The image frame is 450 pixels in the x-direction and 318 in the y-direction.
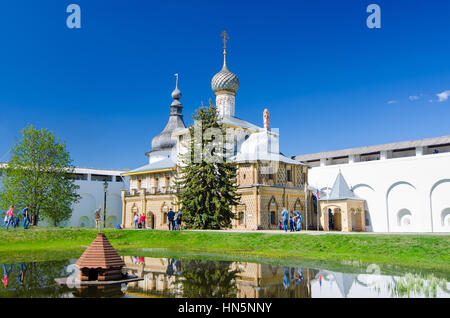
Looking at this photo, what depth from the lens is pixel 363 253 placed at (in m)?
13.7

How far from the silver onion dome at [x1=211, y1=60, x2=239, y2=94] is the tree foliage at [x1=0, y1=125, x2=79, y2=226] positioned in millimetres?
13032

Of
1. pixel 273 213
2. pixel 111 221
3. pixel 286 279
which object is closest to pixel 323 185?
pixel 273 213

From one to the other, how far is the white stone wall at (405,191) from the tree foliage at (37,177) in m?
21.6

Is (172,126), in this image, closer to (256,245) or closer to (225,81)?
(225,81)

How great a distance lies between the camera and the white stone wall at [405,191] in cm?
2741

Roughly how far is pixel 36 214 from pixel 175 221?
11.7 metres

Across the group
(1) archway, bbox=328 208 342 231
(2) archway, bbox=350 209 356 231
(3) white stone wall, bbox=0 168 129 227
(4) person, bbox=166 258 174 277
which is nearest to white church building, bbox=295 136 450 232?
(2) archway, bbox=350 209 356 231

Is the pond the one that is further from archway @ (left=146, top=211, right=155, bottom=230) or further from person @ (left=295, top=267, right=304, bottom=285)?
archway @ (left=146, top=211, right=155, bottom=230)

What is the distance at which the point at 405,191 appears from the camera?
29234 millimetres

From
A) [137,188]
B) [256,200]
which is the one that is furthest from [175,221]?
[137,188]

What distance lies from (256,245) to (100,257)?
8.66 meters

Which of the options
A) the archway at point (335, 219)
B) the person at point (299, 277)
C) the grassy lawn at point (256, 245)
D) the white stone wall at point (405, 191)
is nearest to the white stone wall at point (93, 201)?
the grassy lawn at point (256, 245)

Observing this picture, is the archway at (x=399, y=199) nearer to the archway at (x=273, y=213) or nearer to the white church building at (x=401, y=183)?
the white church building at (x=401, y=183)
